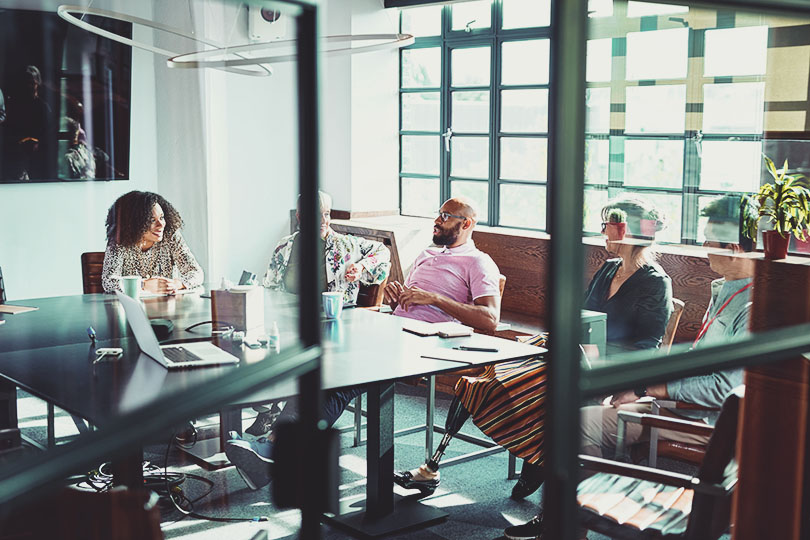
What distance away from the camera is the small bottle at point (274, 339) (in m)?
0.98

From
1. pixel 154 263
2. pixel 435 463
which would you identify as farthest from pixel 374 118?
pixel 154 263

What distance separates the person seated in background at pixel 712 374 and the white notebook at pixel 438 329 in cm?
189

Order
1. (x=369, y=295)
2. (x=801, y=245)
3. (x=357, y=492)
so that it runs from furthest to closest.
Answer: (x=369, y=295) → (x=357, y=492) → (x=801, y=245)

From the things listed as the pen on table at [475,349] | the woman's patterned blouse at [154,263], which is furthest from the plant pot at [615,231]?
the pen on table at [475,349]

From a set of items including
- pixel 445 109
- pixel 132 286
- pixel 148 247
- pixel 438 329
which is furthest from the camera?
pixel 445 109

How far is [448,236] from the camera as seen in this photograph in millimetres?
4258

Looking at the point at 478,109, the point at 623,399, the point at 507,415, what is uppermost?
the point at 478,109

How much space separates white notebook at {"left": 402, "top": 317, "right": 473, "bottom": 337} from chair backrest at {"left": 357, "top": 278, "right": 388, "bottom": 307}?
2.39ft

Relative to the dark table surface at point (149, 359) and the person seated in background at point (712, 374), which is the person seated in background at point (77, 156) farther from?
the person seated in background at point (712, 374)

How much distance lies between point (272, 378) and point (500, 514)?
Result: 271 cm

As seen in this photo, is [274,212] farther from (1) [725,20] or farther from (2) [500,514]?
(2) [500,514]

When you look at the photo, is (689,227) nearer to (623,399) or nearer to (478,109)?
(623,399)

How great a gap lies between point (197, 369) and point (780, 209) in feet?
3.53

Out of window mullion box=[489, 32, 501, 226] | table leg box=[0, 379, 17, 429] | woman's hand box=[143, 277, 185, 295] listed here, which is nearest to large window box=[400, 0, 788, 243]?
table leg box=[0, 379, 17, 429]
